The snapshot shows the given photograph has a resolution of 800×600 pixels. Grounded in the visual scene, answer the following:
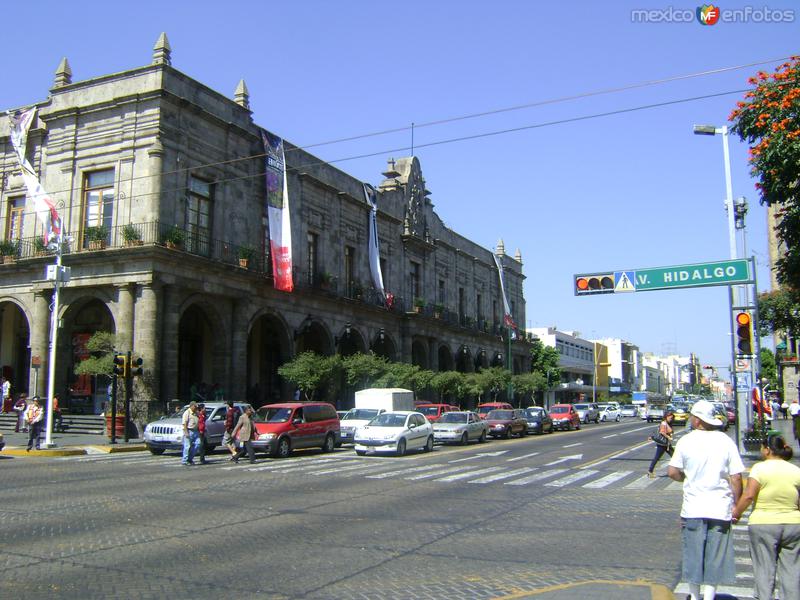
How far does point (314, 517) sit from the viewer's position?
11383 millimetres

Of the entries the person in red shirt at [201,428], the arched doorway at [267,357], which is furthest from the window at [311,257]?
the person in red shirt at [201,428]

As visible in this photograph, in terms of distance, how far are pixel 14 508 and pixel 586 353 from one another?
116 meters

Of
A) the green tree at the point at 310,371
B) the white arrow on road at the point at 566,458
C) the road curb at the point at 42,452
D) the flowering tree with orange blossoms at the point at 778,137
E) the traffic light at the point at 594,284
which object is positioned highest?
the flowering tree with orange blossoms at the point at 778,137

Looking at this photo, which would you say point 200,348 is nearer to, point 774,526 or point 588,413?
point 774,526

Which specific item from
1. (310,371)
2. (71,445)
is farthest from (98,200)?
(310,371)

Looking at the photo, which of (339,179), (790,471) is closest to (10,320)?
(339,179)

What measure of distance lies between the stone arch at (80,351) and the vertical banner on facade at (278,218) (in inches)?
314

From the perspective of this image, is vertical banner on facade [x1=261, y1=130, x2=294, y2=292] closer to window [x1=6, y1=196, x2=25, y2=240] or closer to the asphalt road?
window [x1=6, y1=196, x2=25, y2=240]

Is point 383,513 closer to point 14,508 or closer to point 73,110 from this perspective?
point 14,508

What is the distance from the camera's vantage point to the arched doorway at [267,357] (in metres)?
38.1

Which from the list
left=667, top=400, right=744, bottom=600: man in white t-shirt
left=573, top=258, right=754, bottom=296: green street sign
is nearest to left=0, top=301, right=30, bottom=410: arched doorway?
left=573, top=258, right=754, bottom=296: green street sign

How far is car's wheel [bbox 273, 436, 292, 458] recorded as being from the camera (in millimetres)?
23094

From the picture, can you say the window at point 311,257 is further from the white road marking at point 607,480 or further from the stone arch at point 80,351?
the white road marking at point 607,480

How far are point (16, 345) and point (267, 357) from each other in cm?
1248
